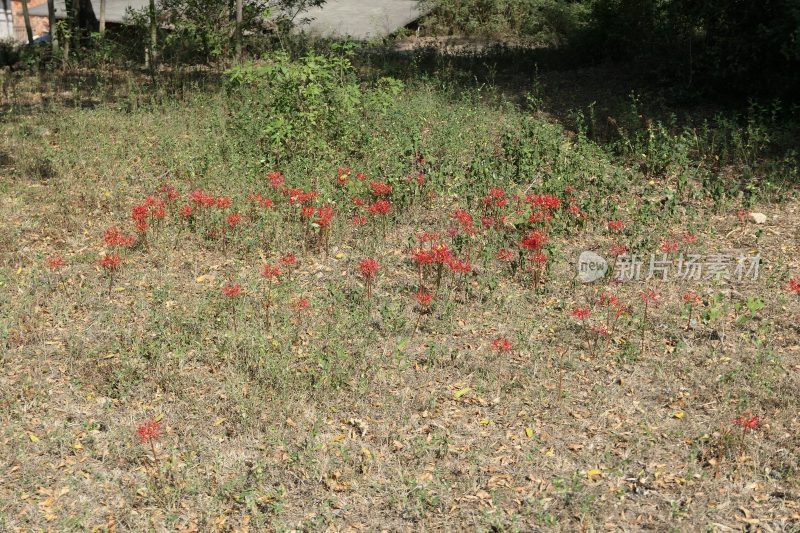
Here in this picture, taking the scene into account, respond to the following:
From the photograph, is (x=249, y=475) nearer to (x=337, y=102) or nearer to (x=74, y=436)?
(x=74, y=436)

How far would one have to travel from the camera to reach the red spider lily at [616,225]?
811cm

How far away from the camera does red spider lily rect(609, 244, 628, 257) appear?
7.63m

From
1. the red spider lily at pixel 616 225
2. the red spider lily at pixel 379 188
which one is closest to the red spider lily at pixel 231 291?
the red spider lily at pixel 379 188

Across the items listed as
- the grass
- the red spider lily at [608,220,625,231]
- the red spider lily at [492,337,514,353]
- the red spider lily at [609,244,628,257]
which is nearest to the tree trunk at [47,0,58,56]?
→ the grass

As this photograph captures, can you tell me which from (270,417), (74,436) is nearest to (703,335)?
(270,417)

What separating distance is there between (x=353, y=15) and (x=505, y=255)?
1768 centimetres

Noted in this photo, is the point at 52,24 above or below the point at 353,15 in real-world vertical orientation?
below

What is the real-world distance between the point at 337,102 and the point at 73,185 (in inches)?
139

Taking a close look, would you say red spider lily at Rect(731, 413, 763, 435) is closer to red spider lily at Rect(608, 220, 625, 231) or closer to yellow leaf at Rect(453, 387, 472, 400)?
yellow leaf at Rect(453, 387, 472, 400)

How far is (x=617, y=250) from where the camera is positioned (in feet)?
25.1

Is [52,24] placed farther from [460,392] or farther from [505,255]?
[460,392]

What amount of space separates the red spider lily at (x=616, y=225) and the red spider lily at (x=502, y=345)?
2.09m

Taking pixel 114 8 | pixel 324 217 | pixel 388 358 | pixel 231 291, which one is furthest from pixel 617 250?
pixel 114 8

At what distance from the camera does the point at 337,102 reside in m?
10.3
